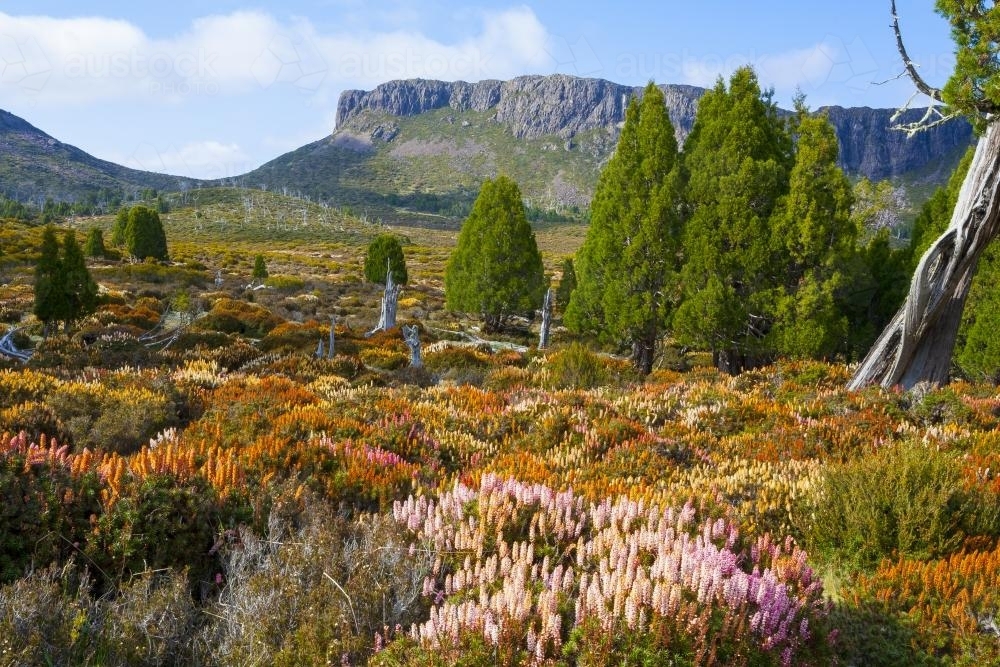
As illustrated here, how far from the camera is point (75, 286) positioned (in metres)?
15.7

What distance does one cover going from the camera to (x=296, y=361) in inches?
510

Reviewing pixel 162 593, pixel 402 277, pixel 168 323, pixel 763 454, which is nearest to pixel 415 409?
pixel 763 454

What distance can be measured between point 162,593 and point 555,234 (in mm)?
139591

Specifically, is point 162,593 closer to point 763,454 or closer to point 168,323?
point 763,454

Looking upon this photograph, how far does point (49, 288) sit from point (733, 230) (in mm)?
17241

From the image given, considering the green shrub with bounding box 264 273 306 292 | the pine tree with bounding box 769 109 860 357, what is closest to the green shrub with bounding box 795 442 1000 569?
the pine tree with bounding box 769 109 860 357

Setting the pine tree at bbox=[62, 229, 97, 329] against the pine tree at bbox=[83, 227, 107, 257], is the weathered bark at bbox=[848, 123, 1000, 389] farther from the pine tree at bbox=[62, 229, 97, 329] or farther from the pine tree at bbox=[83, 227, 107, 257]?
the pine tree at bbox=[83, 227, 107, 257]

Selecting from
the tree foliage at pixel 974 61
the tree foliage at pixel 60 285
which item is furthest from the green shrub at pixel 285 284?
the tree foliage at pixel 974 61

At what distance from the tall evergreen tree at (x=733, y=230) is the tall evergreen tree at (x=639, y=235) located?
0.71 m

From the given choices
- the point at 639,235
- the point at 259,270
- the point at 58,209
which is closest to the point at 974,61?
the point at 639,235

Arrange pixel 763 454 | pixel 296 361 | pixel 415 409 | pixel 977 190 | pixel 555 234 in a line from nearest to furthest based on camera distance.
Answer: pixel 763 454 < pixel 415 409 < pixel 977 190 < pixel 296 361 < pixel 555 234

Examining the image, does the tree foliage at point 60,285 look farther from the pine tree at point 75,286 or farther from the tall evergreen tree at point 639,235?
the tall evergreen tree at point 639,235

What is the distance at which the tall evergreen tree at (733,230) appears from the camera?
13.8m

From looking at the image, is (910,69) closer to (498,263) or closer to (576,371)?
(576,371)
